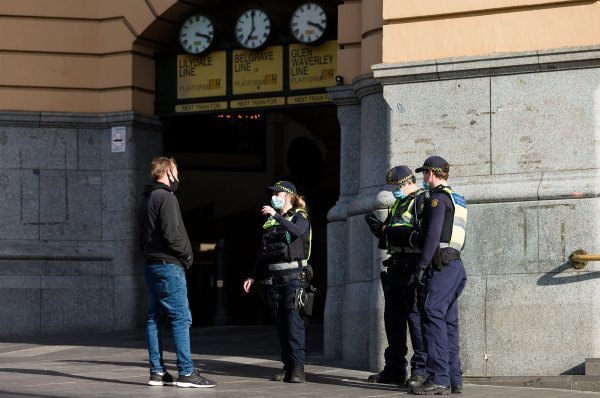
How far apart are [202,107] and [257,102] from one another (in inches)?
32.6

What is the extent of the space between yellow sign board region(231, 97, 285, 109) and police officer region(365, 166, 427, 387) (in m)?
6.10

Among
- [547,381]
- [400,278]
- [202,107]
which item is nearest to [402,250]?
[400,278]

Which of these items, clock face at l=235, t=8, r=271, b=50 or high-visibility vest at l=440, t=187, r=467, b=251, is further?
clock face at l=235, t=8, r=271, b=50

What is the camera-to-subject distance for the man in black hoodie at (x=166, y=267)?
429 inches

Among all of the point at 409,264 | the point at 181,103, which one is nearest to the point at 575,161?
the point at 409,264

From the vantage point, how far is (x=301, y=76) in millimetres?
17266

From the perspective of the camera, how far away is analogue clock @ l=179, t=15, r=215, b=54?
1795 cm

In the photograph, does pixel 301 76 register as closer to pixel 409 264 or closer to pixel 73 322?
pixel 73 322

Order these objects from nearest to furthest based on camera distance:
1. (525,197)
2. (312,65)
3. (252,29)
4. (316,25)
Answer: (525,197)
(316,25)
(312,65)
(252,29)

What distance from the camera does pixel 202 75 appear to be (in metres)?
18.1

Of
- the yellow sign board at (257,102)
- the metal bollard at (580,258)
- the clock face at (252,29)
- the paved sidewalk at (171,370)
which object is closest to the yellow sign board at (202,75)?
the yellow sign board at (257,102)

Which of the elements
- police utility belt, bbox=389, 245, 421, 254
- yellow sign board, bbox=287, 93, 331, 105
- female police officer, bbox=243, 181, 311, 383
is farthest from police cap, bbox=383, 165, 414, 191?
yellow sign board, bbox=287, 93, 331, 105

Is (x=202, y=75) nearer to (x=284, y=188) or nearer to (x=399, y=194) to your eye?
(x=284, y=188)

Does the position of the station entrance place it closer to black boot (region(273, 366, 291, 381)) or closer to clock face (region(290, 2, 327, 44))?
clock face (region(290, 2, 327, 44))
